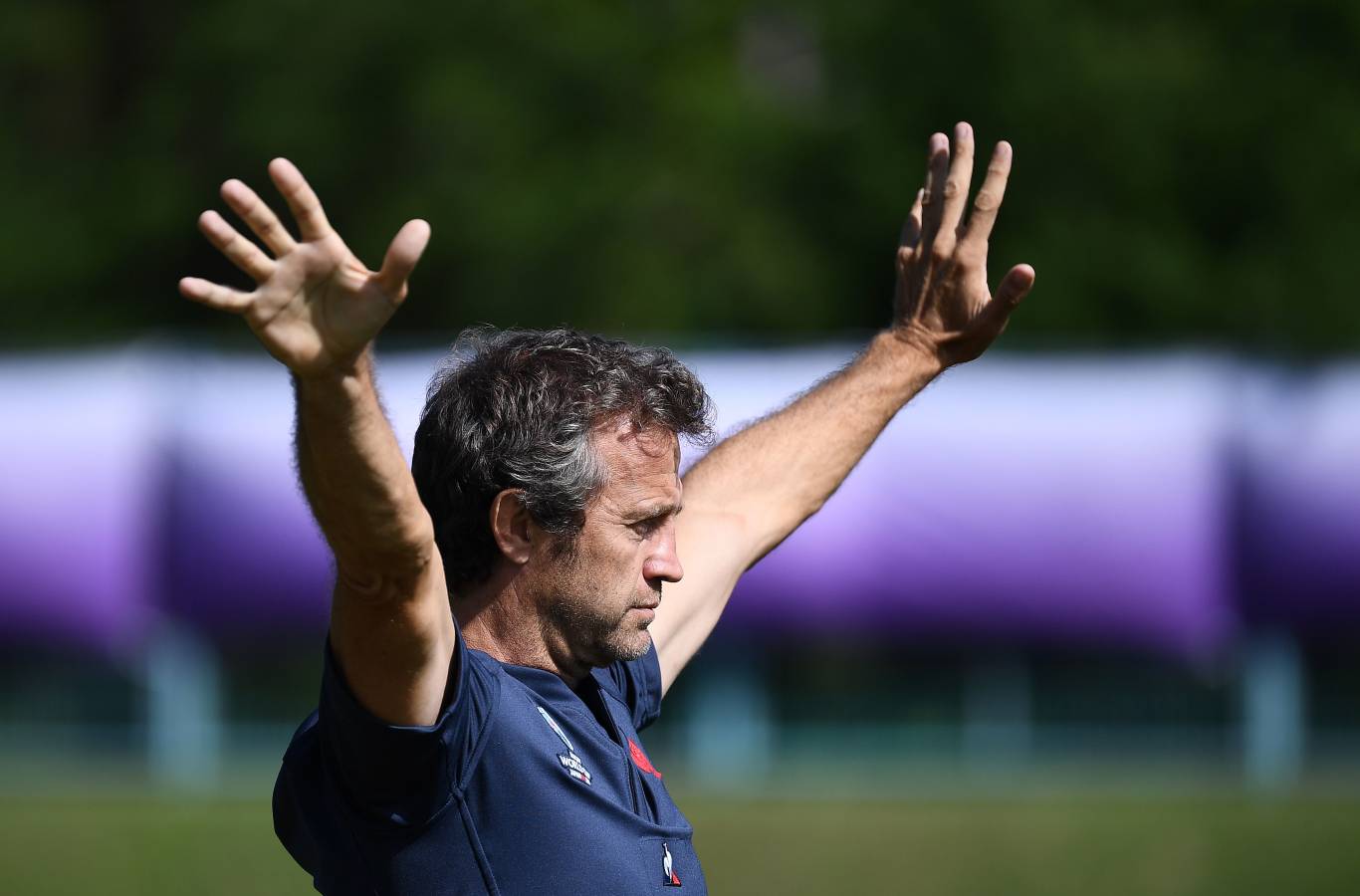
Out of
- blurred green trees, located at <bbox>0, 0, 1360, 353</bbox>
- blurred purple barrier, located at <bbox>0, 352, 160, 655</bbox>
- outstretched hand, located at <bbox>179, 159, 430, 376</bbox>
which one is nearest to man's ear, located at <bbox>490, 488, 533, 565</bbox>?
outstretched hand, located at <bbox>179, 159, 430, 376</bbox>

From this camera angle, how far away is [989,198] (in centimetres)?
378

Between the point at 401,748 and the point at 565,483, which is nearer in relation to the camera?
the point at 401,748

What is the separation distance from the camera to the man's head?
3148 mm

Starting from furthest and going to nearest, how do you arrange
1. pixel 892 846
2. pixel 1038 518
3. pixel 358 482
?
pixel 1038 518
pixel 892 846
pixel 358 482

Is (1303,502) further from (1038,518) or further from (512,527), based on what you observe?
(512,527)

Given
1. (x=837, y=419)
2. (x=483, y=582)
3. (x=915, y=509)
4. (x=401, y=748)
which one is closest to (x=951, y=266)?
(x=837, y=419)

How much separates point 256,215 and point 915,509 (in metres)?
10.6

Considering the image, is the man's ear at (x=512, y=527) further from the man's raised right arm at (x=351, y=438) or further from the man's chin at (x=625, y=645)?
the man's raised right arm at (x=351, y=438)

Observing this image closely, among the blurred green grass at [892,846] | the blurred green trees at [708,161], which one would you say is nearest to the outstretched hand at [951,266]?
the blurred green grass at [892,846]

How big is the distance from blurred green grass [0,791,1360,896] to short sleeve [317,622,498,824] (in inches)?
233

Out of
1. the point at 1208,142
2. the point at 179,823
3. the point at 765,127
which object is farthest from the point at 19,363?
the point at 1208,142

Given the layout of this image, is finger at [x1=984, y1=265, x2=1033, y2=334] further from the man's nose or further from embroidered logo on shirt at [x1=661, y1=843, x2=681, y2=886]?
embroidered logo on shirt at [x1=661, y1=843, x2=681, y2=886]

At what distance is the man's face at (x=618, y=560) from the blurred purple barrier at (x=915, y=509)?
9237 mm

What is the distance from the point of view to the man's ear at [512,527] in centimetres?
316
